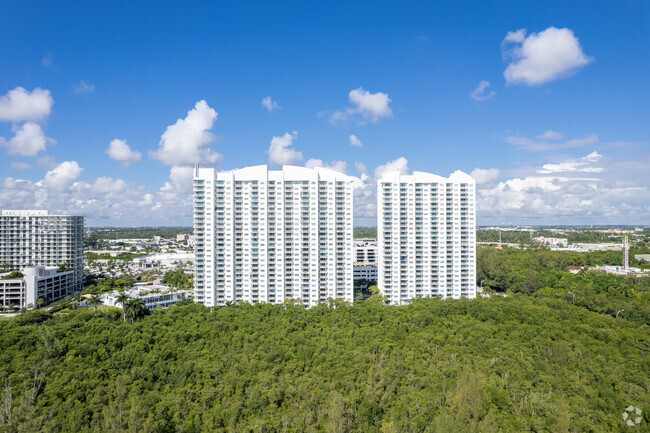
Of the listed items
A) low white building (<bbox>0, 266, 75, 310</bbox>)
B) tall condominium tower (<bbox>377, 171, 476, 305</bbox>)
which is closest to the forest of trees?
tall condominium tower (<bbox>377, 171, 476, 305</bbox>)

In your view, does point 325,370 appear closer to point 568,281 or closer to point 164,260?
point 568,281

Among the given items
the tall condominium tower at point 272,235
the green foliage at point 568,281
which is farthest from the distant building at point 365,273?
the tall condominium tower at point 272,235

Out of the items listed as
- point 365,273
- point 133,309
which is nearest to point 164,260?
point 365,273

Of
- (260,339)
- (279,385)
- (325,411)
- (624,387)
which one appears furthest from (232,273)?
(624,387)

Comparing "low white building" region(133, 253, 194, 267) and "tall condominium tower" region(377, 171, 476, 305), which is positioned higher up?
"tall condominium tower" region(377, 171, 476, 305)

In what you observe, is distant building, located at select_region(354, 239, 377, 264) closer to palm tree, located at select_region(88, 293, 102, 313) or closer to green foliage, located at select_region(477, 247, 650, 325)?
green foliage, located at select_region(477, 247, 650, 325)

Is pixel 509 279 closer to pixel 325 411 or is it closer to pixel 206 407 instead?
pixel 325 411
